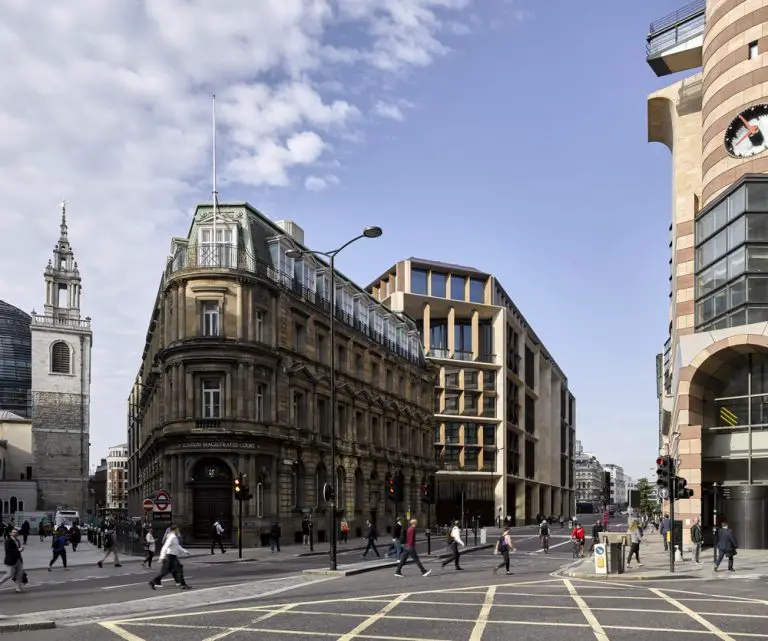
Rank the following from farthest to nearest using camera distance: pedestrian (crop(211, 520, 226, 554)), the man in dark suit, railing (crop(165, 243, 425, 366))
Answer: railing (crop(165, 243, 425, 366)), pedestrian (crop(211, 520, 226, 554)), the man in dark suit

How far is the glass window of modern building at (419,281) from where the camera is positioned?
4006 inches

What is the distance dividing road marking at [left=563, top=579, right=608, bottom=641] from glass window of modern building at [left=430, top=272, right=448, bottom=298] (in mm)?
79818

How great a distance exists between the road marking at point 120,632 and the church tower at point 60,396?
127 metres

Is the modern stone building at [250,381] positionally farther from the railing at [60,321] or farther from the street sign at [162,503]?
the railing at [60,321]

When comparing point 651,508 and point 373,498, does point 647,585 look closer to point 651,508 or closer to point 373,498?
point 373,498

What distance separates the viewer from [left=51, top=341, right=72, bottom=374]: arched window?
146m

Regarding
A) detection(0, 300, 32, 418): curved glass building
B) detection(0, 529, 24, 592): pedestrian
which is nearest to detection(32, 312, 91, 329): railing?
detection(0, 300, 32, 418): curved glass building

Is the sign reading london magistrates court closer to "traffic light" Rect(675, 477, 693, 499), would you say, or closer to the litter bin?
the litter bin

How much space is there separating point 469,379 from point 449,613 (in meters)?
87.3

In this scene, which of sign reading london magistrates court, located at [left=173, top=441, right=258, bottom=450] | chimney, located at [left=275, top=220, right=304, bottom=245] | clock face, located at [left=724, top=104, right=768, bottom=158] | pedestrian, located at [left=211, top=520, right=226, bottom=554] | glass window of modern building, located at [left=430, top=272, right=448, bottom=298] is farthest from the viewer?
glass window of modern building, located at [left=430, top=272, right=448, bottom=298]

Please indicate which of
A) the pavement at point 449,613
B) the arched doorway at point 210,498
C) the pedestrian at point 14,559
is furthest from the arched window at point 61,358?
the pavement at point 449,613

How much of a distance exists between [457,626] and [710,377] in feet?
104

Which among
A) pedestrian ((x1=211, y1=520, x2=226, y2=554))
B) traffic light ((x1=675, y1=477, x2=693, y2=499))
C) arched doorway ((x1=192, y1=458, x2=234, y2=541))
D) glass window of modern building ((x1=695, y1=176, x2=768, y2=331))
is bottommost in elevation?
pedestrian ((x1=211, y1=520, x2=226, y2=554))

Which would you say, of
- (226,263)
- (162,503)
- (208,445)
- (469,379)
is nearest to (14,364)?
(469,379)
